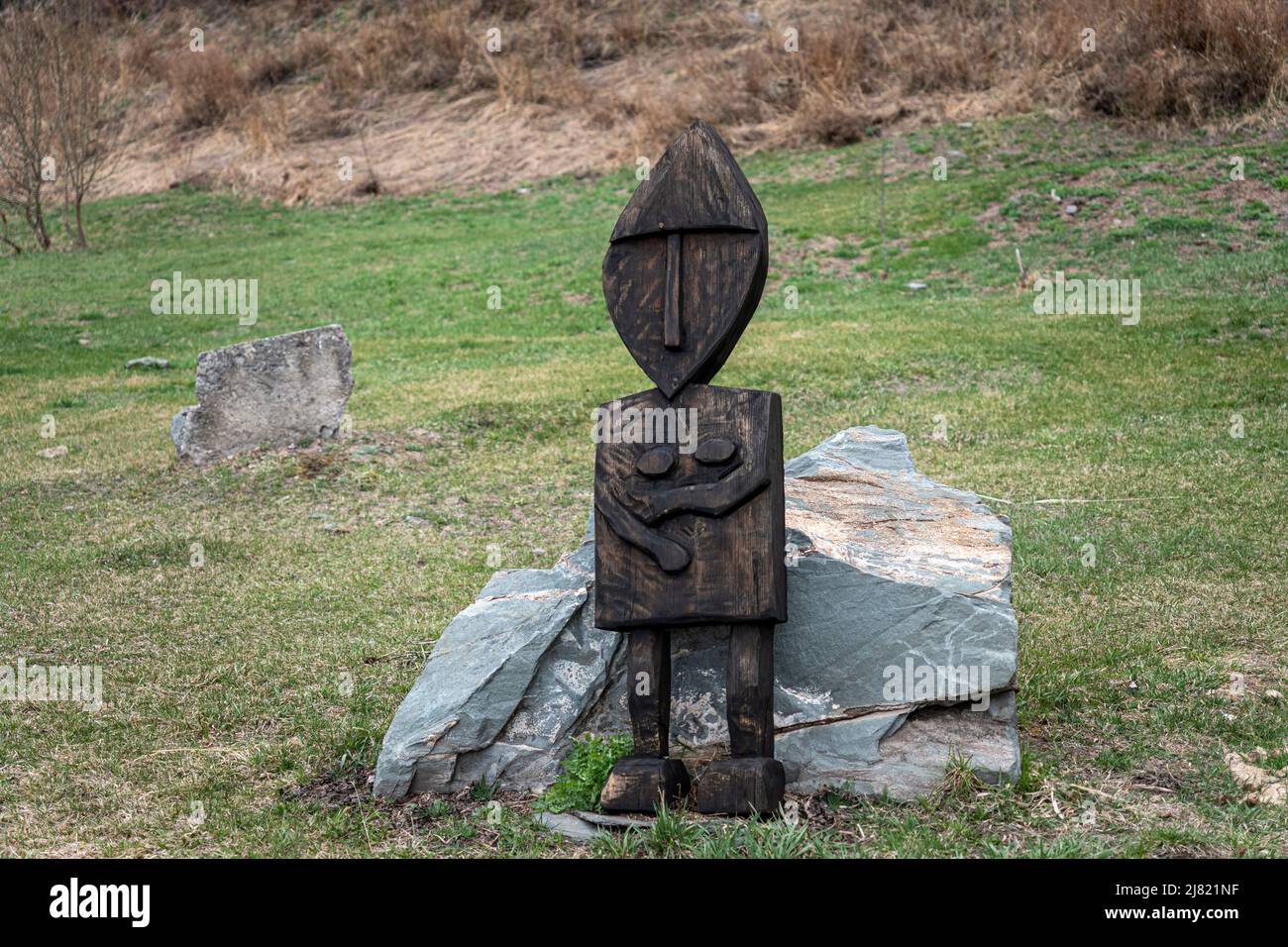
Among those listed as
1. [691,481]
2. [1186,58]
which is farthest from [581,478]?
[1186,58]

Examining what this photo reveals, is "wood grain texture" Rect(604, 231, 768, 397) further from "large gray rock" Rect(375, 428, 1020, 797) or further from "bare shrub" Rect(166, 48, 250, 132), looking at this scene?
"bare shrub" Rect(166, 48, 250, 132)

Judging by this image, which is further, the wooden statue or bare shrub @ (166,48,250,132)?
bare shrub @ (166,48,250,132)

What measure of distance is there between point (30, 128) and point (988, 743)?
2301 centimetres

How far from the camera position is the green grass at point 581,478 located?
180 inches

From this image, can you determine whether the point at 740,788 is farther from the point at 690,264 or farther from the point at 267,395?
the point at 267,395

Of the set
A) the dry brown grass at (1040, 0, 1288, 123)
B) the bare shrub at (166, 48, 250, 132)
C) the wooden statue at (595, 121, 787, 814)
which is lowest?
the wooden statue at (595, 121, 787, 814)

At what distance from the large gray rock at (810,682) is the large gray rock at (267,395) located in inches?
245

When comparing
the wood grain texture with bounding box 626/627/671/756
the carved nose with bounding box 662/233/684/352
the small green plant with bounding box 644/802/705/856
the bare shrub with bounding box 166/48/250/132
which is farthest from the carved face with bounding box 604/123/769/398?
the bare shrub with bounding box 166/48/250/132

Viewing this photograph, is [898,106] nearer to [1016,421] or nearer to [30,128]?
[1016,421]

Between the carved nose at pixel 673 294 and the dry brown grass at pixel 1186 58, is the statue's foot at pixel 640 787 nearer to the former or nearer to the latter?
the carved nose at pixel 673 294

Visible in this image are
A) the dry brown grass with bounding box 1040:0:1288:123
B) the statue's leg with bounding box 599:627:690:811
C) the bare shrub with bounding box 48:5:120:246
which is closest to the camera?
the statue's leg with bounding box 599:627:690:811

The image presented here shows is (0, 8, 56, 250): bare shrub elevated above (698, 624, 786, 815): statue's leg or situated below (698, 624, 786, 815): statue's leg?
above

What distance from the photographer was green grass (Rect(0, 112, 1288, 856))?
4578mm

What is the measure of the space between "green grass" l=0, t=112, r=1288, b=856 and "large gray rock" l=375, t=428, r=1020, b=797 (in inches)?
6.9
